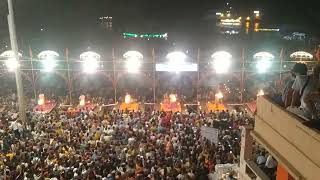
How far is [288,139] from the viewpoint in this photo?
9.15m

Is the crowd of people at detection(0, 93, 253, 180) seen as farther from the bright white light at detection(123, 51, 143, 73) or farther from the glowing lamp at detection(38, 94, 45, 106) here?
the bright white light at detection(123, 51, 143, 73)

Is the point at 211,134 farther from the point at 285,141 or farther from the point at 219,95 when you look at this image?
the point at 285,141

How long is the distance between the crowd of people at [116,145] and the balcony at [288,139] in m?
5.37

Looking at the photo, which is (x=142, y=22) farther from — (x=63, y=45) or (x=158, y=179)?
(x=158, y=179)

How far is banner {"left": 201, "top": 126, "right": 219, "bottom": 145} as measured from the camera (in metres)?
18.3

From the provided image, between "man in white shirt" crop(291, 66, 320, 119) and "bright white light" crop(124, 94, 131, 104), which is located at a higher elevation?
"man in white shirt" crop(291, 66, 320, 119)

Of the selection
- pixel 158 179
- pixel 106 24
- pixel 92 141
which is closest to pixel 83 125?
pixel 92 141

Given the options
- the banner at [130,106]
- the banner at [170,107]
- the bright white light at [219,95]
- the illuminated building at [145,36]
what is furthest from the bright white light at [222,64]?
the illuminated building at [145,36]

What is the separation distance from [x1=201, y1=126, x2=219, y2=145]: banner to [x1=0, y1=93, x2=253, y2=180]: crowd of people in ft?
0.74

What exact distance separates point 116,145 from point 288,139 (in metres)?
10.9

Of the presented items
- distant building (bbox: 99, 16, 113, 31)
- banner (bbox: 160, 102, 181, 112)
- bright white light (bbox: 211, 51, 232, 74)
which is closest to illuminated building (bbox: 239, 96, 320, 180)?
banner (bbox: 160, 102, 181, 112)

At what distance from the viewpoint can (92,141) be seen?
1945cm

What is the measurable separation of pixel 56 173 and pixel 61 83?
15.8 m

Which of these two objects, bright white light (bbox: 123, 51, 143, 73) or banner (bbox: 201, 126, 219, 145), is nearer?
banner (bbox: 201, 126, 219, 145)
